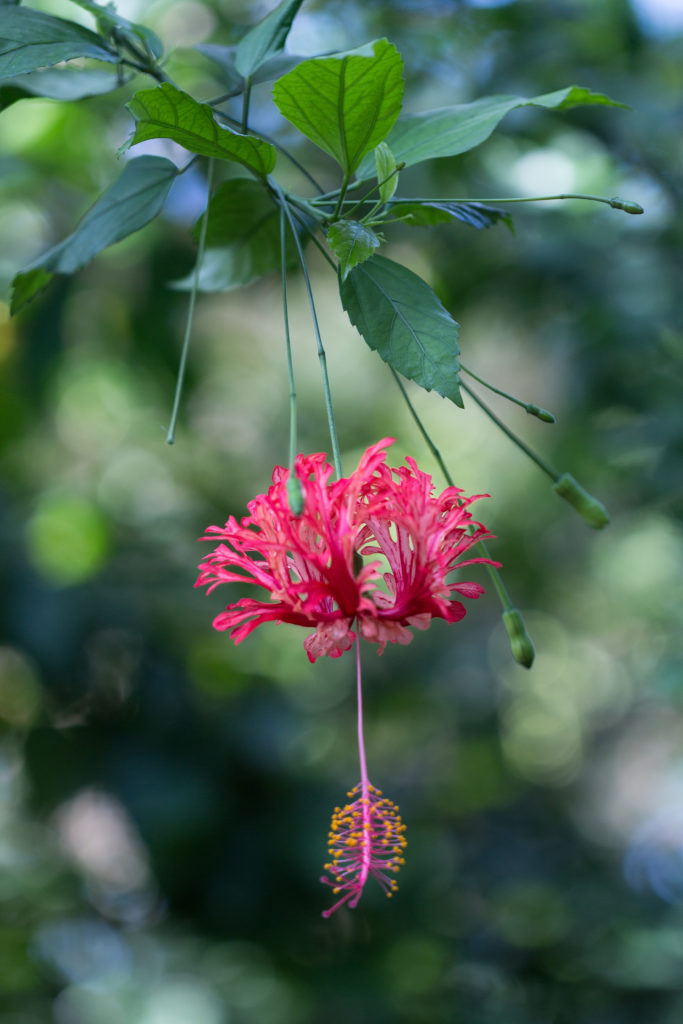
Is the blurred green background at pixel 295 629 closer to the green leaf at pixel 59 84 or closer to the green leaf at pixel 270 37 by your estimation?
the green leaf at pixel 59 84

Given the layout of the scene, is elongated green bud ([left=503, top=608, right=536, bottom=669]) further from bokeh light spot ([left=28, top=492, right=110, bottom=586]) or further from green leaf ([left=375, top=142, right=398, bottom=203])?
bokeh light spot ([left=28, top=492, right=110, bottom=586])

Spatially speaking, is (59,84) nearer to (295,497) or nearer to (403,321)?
(403,321)

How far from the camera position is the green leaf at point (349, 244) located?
0.70 meters

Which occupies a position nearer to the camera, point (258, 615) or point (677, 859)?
point (258, 615)

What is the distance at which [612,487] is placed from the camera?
2.26m

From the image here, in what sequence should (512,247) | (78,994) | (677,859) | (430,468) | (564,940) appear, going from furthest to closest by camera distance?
(430,468), (677,859), (564,940), (78,994), (512,247)

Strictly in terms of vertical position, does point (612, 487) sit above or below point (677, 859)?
above

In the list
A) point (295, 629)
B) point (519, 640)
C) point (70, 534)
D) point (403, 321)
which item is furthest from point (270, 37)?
point (295, 629)

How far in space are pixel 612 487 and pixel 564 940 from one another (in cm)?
164

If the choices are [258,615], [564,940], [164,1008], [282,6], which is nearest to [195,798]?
[164,1008]

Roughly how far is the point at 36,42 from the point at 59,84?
0.62 ft

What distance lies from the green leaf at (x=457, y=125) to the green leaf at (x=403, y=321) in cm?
11

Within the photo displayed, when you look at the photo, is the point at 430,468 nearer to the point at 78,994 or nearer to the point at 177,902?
the point at 177,902

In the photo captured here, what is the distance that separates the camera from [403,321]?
0.74 m
